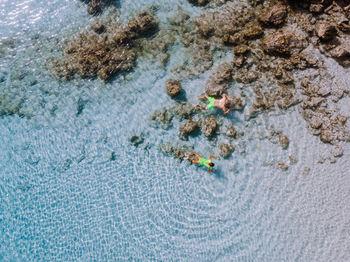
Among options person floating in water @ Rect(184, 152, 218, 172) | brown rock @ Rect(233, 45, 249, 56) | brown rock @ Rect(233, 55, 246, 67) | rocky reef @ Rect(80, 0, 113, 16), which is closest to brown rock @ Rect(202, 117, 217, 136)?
person floating in water @ Rect(184, 152, 218, 172)

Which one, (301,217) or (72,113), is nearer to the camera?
(301,217)

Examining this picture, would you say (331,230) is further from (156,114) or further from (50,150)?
(50,150)

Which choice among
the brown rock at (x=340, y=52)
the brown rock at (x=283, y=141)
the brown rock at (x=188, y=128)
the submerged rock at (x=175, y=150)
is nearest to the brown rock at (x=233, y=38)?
the brown rock at (x=340, y=52)

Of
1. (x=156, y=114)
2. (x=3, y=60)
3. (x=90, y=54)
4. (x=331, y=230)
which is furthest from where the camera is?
(x=3, y=60)

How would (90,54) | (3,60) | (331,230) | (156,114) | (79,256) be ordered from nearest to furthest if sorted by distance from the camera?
1. (331,230)
2. (79,256)
3. (156,114)
4. (90,54)
5. (3,60)

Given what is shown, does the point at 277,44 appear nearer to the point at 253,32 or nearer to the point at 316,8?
the point at 253,32

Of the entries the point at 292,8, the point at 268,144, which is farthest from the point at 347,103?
the point at 292,8
